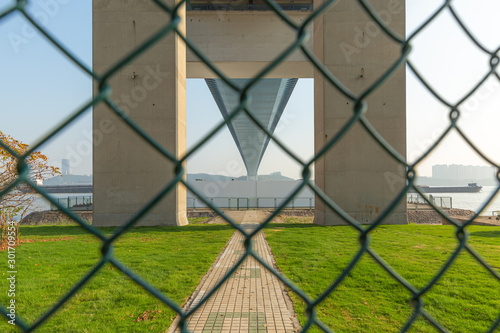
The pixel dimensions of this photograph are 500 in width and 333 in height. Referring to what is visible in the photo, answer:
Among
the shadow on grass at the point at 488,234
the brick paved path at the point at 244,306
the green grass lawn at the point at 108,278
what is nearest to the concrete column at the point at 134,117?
the green grass lawn at the point at 108,278

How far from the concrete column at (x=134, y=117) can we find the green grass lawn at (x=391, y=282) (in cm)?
572

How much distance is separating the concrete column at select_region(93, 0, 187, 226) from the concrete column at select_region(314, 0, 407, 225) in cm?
579

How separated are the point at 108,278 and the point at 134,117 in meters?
8.25

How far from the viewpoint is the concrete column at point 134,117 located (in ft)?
41.8

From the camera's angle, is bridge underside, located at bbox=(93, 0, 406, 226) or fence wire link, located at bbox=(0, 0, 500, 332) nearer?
fence wire link, located at bbox=(0, 0, 500, 332)

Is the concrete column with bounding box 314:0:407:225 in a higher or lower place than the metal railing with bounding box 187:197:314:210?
higher

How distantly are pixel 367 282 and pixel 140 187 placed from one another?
9.57 meters

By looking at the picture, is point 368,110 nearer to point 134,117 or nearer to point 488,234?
point 488,234

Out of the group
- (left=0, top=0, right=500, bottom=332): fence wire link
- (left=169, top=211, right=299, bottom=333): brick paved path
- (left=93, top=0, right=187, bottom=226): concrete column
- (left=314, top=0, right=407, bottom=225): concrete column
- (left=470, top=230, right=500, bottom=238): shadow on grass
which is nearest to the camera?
(left=0, top=0, right=500, bottom=332): fence wire link

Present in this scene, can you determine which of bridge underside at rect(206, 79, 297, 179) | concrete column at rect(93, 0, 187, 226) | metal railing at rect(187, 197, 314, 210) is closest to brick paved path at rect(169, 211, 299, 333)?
concrete column at rect(93, 0, 187, 226)

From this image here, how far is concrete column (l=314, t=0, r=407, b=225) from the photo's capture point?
42.4 feet

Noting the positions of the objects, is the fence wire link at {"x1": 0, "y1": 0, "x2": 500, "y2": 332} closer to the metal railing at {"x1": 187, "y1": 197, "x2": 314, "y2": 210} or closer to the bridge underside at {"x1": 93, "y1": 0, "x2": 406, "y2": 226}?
the bridge underside at {"x1": 93, "y1": 0, "x2": 406, "y2": 226}

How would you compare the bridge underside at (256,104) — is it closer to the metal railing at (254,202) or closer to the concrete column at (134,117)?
the metal railing at (254,202)

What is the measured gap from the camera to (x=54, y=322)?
12.8ft
